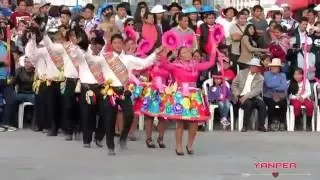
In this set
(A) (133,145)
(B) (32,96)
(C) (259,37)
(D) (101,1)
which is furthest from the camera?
(D) (101,1)

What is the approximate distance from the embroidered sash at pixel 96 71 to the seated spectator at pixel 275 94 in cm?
379

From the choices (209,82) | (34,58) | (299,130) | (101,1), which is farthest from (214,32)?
(101,1)

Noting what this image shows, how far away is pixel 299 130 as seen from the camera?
1350 centimetres

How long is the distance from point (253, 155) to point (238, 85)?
287cm

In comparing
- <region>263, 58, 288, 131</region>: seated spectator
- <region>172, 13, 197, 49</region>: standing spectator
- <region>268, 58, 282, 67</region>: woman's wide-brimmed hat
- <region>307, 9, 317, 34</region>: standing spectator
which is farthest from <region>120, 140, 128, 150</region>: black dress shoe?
<region>307, 9, 317, 34</region>: standing spectator

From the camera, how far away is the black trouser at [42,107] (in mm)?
12305

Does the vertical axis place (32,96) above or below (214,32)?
below

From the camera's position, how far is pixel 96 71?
10.7 m

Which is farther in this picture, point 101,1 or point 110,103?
point 101,1

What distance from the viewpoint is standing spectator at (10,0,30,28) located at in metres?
14.5

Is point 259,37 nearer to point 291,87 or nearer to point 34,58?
point 291,87

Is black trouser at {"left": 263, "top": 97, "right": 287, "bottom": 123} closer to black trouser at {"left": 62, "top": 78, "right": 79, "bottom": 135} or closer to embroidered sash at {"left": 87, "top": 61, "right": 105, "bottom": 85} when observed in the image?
→ black trouser at {"left": 62, "top": 78, "right": 79, "bottom": 135}

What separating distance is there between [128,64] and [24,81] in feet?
10.5

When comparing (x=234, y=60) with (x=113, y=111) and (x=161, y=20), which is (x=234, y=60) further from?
(x=113, y=111)
